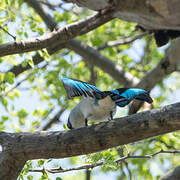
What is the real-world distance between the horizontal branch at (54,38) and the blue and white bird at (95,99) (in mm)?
415

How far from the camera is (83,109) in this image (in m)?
3.60

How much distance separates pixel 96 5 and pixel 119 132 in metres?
0.98

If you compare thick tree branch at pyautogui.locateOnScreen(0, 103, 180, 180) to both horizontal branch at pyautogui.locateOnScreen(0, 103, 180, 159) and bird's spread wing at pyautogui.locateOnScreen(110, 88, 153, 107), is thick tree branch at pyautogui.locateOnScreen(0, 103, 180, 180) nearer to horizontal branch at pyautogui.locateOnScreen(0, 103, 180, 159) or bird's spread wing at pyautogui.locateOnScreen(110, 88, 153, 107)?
horizontal branch at pyautogui.locateOnScreen(0, 103, 180, 159)

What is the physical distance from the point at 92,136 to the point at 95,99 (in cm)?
72

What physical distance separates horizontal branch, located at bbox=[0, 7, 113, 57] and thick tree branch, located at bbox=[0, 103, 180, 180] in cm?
73

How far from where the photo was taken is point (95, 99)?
3369mm

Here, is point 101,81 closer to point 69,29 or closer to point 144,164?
point 144,164

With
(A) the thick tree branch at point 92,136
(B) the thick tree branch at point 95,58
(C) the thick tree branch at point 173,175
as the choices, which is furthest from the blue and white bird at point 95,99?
(B) the thick tree branch at point 95,58

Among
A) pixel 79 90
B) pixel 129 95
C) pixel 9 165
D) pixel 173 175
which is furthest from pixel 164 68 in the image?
pixel 9 165

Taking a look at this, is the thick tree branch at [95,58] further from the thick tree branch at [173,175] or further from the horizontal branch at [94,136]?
the horizontal branch at [94,136]

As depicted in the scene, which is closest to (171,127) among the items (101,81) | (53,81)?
(53,81)

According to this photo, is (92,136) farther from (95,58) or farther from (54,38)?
(95,58)

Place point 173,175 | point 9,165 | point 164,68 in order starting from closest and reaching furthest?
point 9,165 < point 173,175 < point 164,68

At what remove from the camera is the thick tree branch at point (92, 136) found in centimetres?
256
